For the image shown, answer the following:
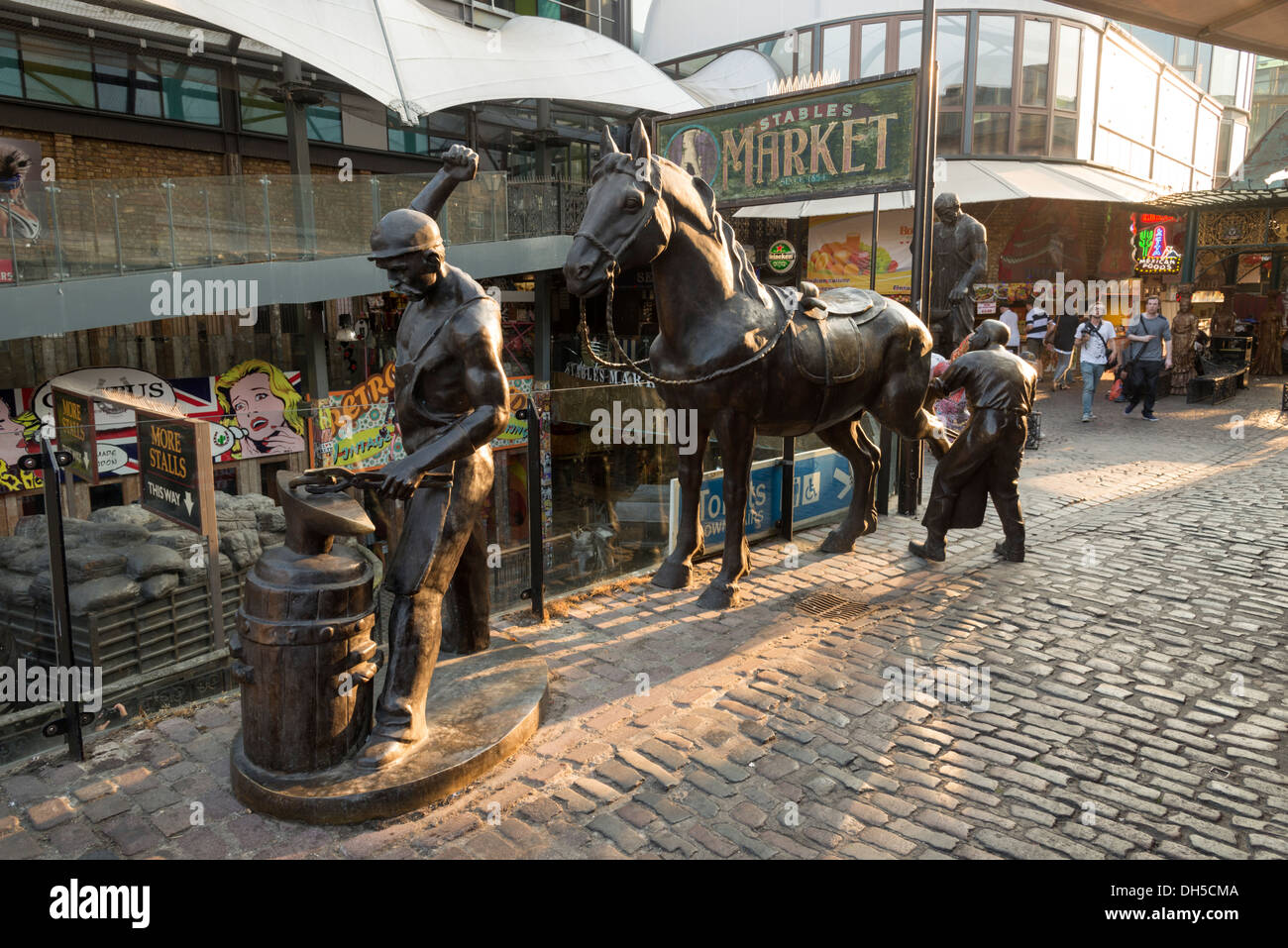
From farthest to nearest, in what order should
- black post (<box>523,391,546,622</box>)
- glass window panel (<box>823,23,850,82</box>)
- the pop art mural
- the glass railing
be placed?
1. glass window panel (<box>823,23,850,82</box>)
2. the pop art mural
3. the glass railing
4. black post (<box>523,391,546,622</box>)

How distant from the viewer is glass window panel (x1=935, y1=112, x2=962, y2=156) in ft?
72.5

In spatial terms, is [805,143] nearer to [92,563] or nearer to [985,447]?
[985,447]

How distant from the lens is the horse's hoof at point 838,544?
298 inches

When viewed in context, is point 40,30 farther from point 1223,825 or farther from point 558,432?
point 1223,825

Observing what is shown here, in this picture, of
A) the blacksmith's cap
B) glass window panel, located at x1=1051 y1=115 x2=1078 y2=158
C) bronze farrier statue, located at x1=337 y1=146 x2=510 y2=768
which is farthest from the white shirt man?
the blacksmith's cap

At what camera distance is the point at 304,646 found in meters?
3.54

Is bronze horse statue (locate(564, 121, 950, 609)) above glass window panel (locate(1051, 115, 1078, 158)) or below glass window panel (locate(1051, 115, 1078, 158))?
below

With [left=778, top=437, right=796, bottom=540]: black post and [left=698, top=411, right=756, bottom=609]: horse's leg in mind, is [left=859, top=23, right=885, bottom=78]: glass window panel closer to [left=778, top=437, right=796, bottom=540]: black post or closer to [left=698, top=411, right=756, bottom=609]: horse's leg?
[left=778, top=437, right=796, bottom=540]: black post

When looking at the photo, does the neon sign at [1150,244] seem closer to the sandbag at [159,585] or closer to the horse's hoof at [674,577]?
the horse's hoof at [674,577]

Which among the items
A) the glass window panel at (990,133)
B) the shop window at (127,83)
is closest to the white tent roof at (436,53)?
the shop window at (127,83)

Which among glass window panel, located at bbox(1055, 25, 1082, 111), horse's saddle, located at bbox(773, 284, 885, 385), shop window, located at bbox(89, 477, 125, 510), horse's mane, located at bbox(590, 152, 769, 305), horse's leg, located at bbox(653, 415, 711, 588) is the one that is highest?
glass window panel, located at bbox(1055, 25, 1082, 111)

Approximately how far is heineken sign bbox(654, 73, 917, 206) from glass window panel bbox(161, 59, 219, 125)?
11561 mm

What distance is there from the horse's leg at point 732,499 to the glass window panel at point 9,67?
49.8 feet

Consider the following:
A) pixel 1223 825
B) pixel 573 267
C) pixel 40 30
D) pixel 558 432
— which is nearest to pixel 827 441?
pixel 558 432
